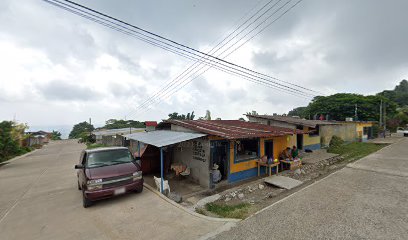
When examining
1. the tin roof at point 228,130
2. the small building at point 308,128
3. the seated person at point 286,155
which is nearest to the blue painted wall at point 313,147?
the small building at point 308,128

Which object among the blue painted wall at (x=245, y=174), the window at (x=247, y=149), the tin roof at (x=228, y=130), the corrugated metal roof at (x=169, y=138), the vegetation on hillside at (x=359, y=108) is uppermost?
the vegetation on hillside at (x=359, y=108)

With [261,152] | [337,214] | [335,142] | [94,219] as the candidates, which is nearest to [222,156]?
[261,152]

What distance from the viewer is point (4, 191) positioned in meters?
8.48

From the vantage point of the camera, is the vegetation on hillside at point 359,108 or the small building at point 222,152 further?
the vegetation on hillside at point 359,108

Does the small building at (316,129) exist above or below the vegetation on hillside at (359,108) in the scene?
below

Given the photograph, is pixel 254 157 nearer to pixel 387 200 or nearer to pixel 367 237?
pixel 387 200

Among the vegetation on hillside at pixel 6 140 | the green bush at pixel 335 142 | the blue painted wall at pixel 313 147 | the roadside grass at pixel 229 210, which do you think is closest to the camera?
the roadside grass at pixel 229 210

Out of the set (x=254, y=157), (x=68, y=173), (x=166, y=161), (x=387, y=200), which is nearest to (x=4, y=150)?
(x=68, y=173)

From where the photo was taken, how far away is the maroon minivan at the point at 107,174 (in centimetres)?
584

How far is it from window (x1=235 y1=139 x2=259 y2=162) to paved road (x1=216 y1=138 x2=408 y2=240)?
11.2 ft

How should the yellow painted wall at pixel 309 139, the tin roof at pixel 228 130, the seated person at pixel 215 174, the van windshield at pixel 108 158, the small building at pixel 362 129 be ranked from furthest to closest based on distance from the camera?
1. the small building at pixel 362 129
2. the yellow painted wall at pixel 309 139
3. the seated person at pixel 215 174
4. the tin roof at pixel 228 130
5. the van windshield at pixel 108 158

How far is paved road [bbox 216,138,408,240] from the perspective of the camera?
4.26 m

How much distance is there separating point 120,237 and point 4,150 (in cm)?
1982

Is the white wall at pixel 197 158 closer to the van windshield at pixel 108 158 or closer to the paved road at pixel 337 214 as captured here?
the van windshield at pixel 108 158
